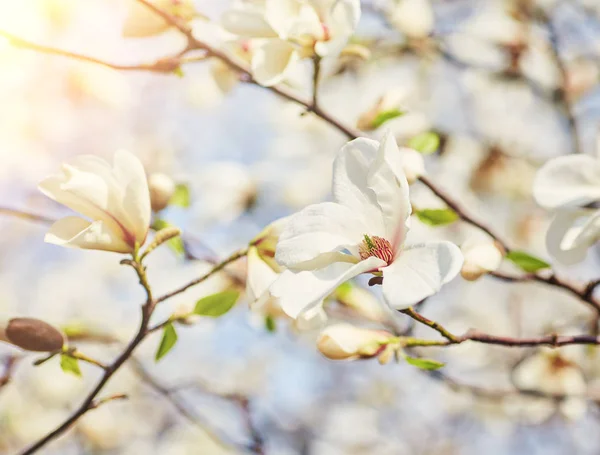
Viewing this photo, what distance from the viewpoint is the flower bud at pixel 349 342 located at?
0.57m

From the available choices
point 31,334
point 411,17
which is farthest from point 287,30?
point 411,17

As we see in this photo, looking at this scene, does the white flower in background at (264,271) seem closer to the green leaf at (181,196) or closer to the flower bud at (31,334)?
the flower bud at (31,334)

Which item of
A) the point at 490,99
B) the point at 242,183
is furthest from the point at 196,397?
the point at 490,99

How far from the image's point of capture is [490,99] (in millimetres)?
2604

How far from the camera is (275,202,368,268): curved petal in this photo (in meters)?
0.46

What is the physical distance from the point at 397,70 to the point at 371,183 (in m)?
1.87

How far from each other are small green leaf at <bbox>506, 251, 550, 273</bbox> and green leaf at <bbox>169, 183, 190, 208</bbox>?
0.47 metres

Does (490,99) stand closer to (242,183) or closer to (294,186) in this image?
(294,186)

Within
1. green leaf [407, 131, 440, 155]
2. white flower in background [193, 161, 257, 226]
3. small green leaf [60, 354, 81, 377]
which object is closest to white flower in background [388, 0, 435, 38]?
white flower in background [193, 161, 257, 226]

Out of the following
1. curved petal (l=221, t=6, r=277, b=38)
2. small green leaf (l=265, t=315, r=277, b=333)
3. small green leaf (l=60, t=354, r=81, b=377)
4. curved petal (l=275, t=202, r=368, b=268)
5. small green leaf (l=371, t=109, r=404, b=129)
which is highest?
curved petal (l=221, t=6, r=277, b=38)

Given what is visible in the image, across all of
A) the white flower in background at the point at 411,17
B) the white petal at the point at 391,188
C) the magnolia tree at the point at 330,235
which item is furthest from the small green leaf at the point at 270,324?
the white flower in background at the point at 411,17

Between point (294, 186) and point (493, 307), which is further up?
point (294, 186)

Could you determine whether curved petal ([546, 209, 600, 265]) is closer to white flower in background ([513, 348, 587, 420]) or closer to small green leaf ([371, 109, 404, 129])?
small green leaf ([371, 109, 404, 129])

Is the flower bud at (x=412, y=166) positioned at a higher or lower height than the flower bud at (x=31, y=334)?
higher
